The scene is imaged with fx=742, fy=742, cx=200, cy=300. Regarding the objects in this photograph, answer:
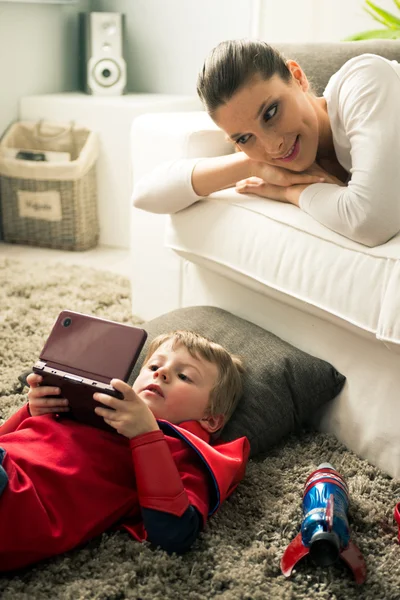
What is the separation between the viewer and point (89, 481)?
1.12m

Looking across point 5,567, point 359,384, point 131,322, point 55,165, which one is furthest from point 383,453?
point 55,165

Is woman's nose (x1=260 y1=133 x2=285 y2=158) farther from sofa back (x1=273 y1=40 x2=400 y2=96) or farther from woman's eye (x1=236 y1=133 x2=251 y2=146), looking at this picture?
sofa back (x1=273 y1=40 x2=400 y2=96)

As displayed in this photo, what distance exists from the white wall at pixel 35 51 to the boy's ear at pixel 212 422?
2105 millimetres

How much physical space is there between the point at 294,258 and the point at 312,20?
74.5 inches

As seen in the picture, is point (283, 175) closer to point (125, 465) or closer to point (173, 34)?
point (125, 465)

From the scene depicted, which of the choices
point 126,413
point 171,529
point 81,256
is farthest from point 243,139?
point 81,256

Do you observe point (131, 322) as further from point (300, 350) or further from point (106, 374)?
point (106, 374)

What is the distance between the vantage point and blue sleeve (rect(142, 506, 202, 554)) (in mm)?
1084

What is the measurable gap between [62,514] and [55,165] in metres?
1.94

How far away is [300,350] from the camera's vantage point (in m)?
1.53

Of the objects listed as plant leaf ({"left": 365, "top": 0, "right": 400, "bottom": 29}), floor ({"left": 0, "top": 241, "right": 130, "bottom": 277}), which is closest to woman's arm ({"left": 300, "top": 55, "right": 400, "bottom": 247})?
plant leaf ({"left": 365, "top": 0, "right": 400, "bottom": 29})

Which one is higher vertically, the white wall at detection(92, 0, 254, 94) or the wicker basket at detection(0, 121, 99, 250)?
the white wall at detection(92, 0, 254, 94)

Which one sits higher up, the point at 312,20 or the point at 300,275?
the point at 312,20

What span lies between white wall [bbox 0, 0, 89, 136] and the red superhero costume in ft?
7.06
